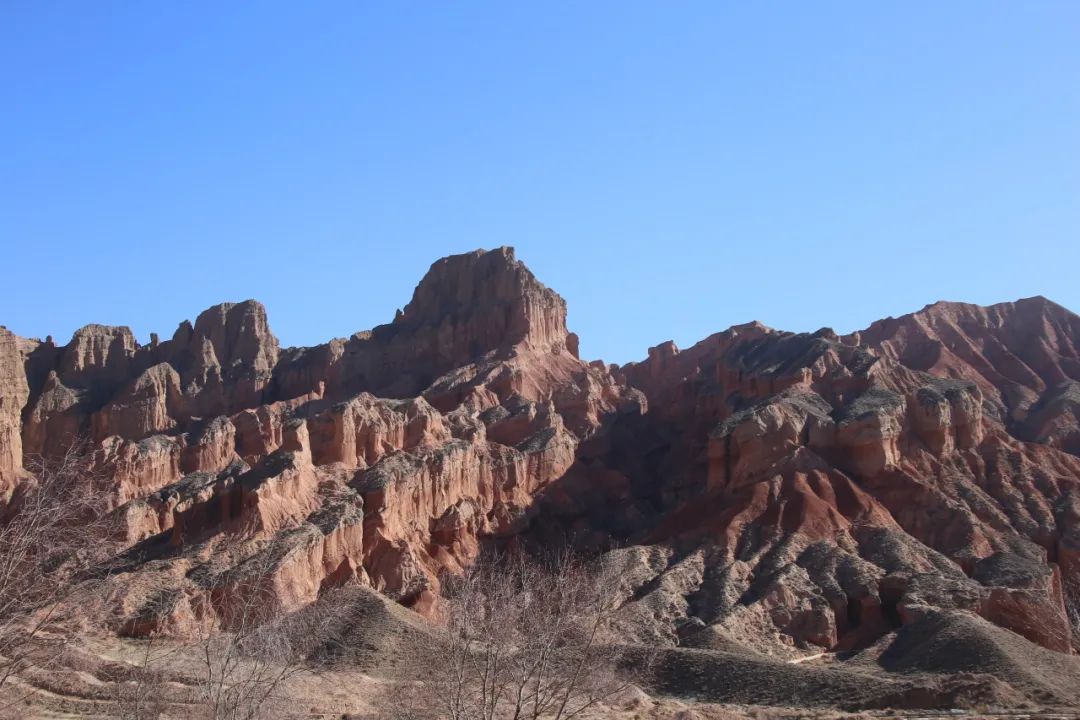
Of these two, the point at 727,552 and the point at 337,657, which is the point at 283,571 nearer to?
the point at 337,657

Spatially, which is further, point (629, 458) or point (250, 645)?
point (629, 458)

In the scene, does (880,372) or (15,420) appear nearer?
(880,372)

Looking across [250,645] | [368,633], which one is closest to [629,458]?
[368,633]

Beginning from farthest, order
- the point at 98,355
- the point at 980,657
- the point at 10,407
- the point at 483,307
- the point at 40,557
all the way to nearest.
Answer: the point at 98,355 < the point at 483,307 < the point at 10,407 < the point at 980,657 < the point at 40,557

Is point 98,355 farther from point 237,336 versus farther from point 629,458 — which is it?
point 629,458

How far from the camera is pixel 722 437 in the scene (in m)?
106

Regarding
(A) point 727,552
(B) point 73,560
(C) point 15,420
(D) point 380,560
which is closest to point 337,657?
(D) point 380,560

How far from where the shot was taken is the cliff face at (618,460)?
8431 centimetres

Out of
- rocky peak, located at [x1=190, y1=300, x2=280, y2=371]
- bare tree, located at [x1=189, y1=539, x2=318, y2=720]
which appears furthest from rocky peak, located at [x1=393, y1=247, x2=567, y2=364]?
bare tree, located at [x1=189, y1=539, x2=318, y2=720]

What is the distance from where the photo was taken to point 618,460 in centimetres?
12875

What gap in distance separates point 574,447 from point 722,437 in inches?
966

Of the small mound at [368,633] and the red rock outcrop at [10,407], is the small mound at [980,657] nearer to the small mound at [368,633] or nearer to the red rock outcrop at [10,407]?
the small mound at [368,633]

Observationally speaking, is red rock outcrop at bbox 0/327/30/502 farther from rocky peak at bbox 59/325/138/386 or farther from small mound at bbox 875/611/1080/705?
small mound at bbox 875/611/1080/705

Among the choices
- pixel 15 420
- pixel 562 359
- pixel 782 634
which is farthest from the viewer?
pixel 562 359
